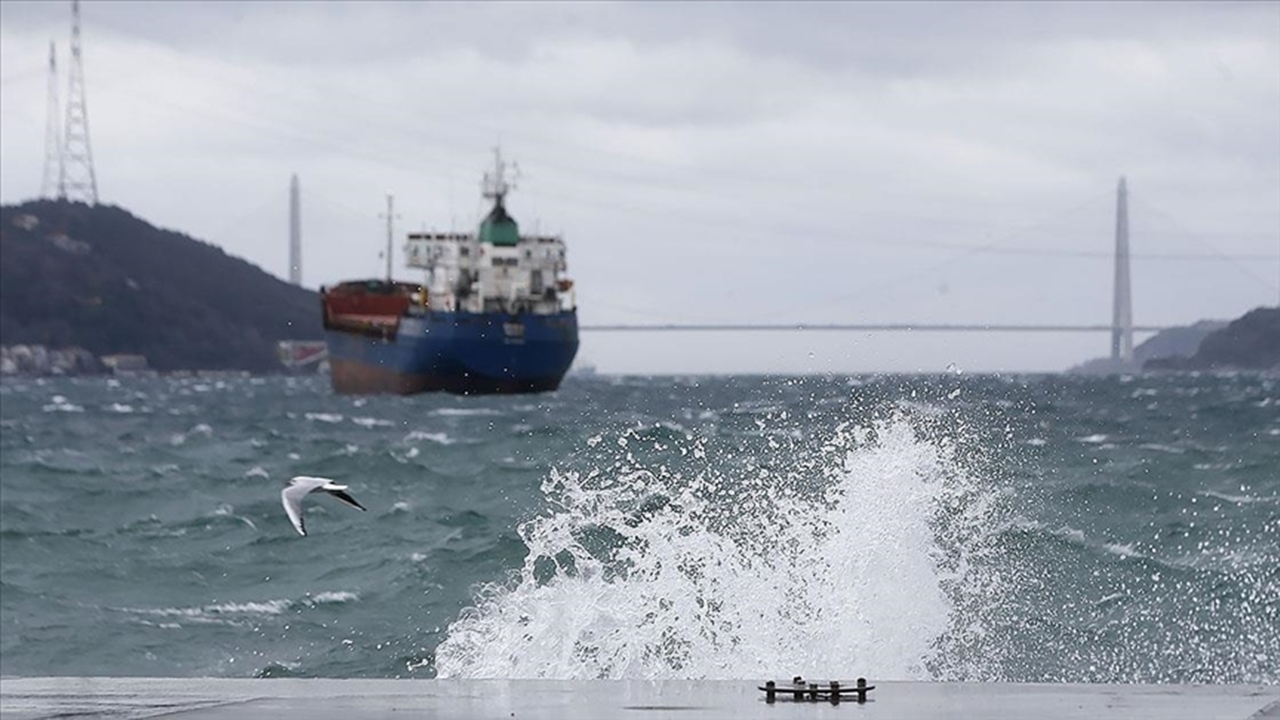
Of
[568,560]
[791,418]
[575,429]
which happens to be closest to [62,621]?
[568,560]

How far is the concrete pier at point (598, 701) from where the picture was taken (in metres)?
7.57

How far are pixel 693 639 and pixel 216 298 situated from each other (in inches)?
7055

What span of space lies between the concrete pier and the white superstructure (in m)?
85.1

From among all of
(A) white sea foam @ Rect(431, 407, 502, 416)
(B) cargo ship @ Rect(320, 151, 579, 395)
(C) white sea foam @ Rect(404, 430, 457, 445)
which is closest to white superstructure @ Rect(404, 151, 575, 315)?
(B) cargo ship @ Rect(320, 151, 579, 395)

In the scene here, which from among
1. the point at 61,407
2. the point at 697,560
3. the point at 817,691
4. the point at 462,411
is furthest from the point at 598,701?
the point at 61,407

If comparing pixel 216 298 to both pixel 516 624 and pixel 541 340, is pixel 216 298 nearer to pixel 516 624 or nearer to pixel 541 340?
pixel 541 340

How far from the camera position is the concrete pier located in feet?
24.8

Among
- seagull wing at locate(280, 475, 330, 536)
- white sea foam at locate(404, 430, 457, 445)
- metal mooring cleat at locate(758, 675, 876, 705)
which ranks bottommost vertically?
white sea foam at locate(404, 430, 457, 445)

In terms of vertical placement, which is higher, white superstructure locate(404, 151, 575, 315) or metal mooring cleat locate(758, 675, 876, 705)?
white superstructure locate(404, 151, 575, 315)

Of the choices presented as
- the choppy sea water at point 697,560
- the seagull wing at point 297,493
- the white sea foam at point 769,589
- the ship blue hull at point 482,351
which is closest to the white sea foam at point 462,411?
the ship blue hull at point 482,351

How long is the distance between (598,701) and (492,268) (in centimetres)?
9122

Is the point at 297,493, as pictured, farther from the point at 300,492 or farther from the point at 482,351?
the point at 482,351

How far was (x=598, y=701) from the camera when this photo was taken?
26.5ft

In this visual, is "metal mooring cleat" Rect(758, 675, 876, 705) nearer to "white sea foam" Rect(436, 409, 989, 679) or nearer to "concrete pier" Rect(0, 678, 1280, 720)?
"concrete pier" Rect(0, 678, 1280, 720)
